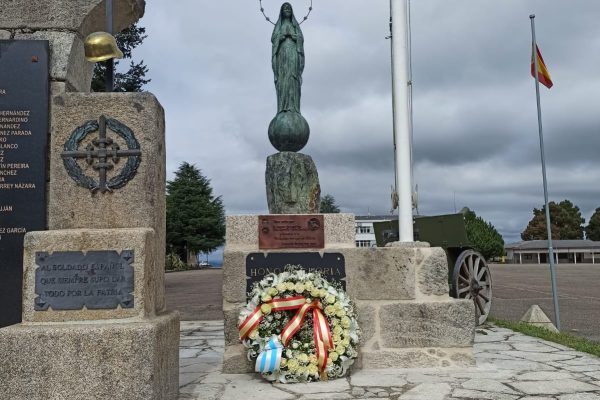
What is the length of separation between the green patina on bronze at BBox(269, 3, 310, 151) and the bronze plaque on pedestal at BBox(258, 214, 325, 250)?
3.93 feet

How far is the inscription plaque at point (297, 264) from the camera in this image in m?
4.70

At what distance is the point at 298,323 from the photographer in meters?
4.21

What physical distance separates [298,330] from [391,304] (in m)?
0.97

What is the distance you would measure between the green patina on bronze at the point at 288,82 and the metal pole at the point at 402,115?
102 cm

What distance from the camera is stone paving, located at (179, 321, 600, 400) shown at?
3701mm

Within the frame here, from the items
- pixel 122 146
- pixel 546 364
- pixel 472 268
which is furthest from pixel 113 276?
pixel 472 268

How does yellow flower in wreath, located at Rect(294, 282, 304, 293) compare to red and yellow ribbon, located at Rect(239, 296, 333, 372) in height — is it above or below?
above

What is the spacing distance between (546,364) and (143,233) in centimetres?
381

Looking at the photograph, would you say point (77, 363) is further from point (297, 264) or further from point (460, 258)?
point (460, 258)

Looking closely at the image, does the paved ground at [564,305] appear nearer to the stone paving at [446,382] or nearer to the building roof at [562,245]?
the stone paving at [446,382]

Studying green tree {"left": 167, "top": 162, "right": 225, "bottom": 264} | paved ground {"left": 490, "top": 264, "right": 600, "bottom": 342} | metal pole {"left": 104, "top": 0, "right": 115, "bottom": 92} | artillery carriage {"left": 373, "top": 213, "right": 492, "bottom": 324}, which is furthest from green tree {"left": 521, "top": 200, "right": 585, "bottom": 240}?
metal pole {"left": 104, "top": 0, "right": 115, "bottom": 92}

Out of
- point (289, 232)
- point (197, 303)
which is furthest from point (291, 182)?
point (197, 303)

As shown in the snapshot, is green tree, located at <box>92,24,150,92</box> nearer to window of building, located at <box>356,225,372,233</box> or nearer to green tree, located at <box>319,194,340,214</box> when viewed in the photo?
green tree, located at <box>319,194,340,214</box>

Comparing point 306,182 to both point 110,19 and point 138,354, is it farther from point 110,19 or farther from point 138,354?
point 138,354
